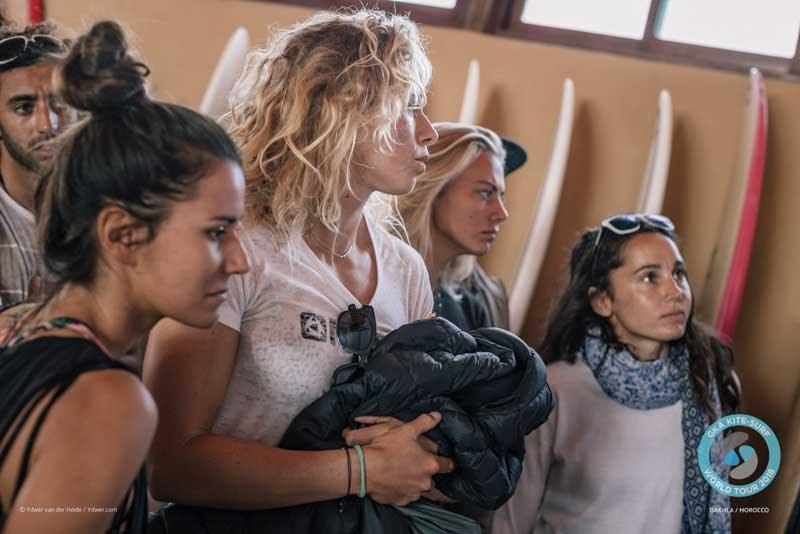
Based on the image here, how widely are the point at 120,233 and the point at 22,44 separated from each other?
1.02 metres

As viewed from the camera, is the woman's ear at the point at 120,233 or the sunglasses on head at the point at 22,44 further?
the sunglasses on head at the point at 22,44

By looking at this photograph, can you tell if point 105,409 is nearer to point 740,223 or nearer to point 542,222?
point 542,222

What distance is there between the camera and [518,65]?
332cm

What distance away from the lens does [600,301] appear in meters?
2.25

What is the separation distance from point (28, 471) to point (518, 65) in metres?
2.76

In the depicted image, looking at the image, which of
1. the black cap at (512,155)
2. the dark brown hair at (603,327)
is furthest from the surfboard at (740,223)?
the black cap at (512,155)

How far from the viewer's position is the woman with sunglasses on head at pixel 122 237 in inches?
38.0

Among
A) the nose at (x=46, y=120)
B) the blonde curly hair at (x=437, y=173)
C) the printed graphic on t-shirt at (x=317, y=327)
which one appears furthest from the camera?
the blonde curly hair at (x=437, y=173)

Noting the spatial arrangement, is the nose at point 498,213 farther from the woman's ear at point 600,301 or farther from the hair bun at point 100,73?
the hair bun at point 100,73

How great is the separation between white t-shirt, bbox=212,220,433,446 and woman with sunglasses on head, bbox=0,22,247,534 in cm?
19

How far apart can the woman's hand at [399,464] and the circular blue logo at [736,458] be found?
957 mm

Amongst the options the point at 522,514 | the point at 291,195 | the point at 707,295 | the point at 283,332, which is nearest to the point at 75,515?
the point at 283,332

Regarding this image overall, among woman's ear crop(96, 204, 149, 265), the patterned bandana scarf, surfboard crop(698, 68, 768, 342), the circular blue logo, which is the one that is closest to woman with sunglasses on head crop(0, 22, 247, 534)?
woman's ear crop(96, 204, 149, 265)

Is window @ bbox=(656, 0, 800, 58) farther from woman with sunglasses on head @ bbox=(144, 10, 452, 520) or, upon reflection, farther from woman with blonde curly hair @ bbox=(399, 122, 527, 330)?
woman with sunglasses on head @ bbox=(144, 10, 452, 520)
